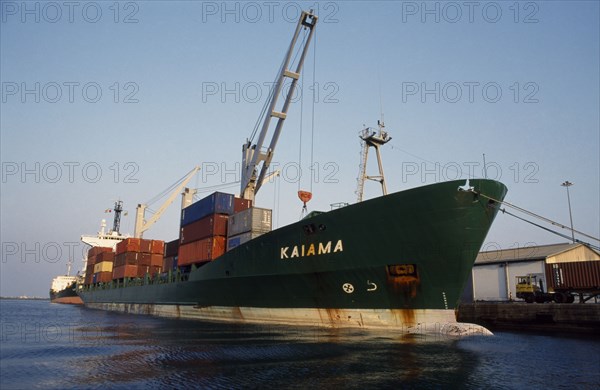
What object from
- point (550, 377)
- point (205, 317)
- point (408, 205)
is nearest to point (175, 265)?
point (205, 317)

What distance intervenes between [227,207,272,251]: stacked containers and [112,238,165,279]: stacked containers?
2408 cm

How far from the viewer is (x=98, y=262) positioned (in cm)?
6250

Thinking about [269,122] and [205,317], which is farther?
[269,122]

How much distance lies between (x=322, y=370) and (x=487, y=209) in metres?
12.3

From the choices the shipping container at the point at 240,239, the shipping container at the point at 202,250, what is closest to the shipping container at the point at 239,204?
the shipping container at the point at 202,250

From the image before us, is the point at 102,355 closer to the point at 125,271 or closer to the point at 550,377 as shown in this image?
the point at 550,377

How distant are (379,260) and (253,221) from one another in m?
10.6

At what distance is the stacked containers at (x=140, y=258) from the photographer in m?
50.0

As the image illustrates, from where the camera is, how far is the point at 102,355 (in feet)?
50.4

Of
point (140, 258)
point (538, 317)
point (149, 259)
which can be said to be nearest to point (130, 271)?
point (140, 258)

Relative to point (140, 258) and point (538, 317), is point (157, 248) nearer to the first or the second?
point (140, 258)

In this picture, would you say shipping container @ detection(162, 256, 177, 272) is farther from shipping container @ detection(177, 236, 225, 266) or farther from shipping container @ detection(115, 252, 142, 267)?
shipping container @ detection(115, 252, 142, 267)

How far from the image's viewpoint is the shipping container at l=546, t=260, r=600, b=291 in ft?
87.1

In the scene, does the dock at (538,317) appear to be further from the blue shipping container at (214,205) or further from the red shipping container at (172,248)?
the red shipping container at (172,248)
